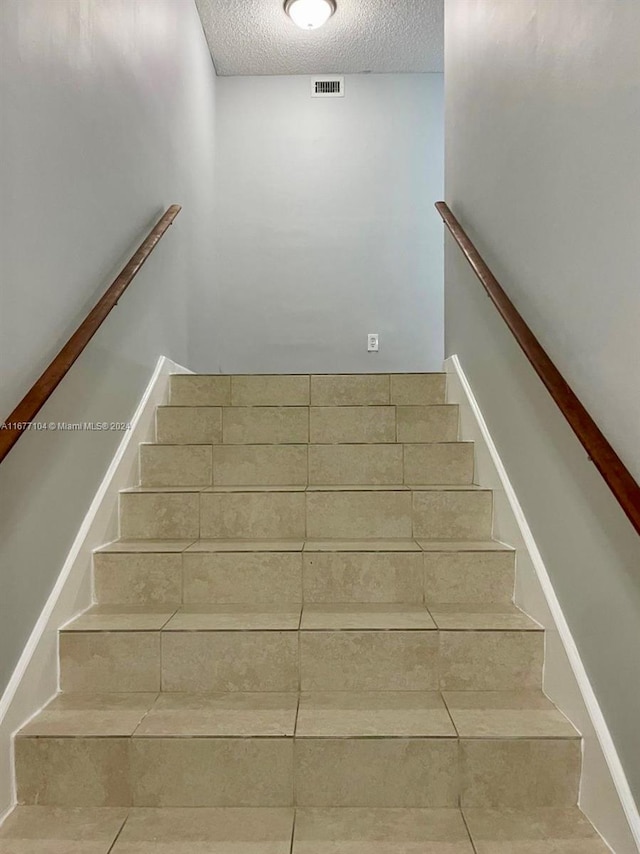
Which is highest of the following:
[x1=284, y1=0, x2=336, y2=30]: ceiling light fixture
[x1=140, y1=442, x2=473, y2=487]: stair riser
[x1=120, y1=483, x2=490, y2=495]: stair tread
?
[x1=284, y1=0, x2=336, y2=30]: ceiling light fixture

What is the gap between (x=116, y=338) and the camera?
2119 mm

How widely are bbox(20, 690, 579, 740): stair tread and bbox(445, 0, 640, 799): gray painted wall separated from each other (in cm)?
25

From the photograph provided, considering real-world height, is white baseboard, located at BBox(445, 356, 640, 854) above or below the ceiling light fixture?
below

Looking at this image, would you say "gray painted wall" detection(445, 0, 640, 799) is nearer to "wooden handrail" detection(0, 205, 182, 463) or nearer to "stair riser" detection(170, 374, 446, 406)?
"stair riser" detection(170, 374, 446, 406)

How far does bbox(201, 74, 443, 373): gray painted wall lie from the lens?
4145mm

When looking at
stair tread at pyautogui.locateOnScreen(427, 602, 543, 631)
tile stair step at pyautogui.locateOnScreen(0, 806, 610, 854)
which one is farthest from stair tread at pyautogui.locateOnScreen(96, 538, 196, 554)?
stair tread at pyautogui.locateOnScreen(427, 602, 543, 631)

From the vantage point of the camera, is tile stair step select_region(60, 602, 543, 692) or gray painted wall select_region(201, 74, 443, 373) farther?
gray painted wall select_region(201, 74, 443, 373)

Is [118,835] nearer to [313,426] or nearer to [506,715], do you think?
[506,715]

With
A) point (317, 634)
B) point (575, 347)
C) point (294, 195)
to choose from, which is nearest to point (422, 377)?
point (575, 347)

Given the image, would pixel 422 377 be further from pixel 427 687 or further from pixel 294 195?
pixel 294 195

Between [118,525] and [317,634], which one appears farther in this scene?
[118,525]

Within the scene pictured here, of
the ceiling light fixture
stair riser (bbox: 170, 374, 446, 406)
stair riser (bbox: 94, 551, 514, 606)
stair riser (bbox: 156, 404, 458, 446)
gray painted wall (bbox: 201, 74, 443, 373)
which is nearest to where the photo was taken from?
stair riser (bbox: 94, 551, 514, 606)

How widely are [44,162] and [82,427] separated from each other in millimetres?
782

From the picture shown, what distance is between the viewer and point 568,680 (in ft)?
4.58
